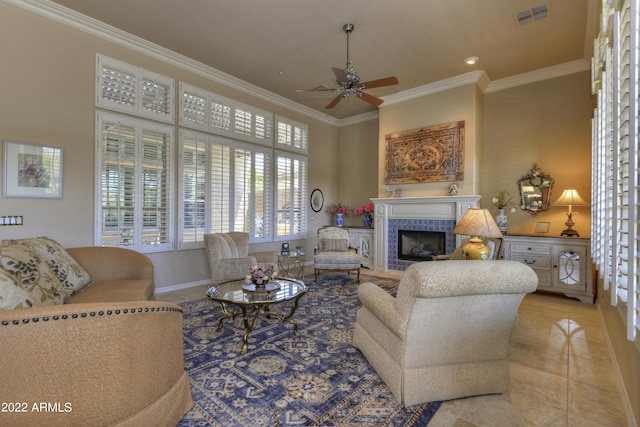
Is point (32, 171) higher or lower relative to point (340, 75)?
lower

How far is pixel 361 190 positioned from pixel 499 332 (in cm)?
565

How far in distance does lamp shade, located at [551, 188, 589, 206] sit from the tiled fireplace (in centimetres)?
110

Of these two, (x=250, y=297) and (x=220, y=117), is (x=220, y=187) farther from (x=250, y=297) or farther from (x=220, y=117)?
(x=250, y=297)

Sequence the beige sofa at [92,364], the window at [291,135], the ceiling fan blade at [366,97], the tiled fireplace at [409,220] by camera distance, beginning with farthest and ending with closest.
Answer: the window at [291,135]
the tiled fireplace at [409,220]
the ceiling fan blade at [366,97]
the beige sofa at [92,364]

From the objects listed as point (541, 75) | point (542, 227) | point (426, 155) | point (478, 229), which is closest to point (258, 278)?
point (478, 229)

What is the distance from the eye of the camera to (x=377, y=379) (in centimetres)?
222

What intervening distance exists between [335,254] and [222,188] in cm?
229

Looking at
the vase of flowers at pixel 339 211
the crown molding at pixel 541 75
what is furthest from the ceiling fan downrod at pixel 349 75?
the vase of flowers at pixel 339 211

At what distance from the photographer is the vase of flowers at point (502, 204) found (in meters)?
5.15

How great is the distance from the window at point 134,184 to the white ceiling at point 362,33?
1.33 meters

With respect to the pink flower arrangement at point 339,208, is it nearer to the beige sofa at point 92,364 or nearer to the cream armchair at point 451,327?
the cream armchair at point 451,327

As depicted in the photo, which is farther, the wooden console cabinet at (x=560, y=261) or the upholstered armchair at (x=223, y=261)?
the wooden console cabinet at (x=560, y=261)

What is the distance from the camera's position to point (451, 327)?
6.19 ft

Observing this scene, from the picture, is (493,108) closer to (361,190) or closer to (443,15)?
(443,15)
